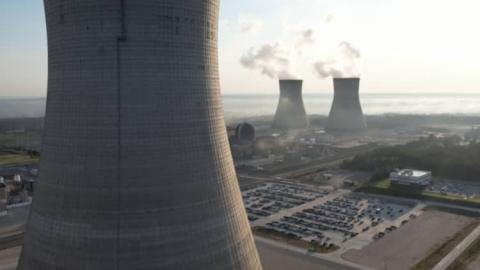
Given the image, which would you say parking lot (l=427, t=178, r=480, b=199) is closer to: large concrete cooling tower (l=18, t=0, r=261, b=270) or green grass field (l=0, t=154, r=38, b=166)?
large concrete cooling tower (l=18, t=0, r=261, b=270)

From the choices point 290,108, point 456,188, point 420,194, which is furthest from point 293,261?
point 290,108

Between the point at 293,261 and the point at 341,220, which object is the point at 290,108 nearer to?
the point at 341,220

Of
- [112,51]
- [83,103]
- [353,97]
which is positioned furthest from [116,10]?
[353,97]

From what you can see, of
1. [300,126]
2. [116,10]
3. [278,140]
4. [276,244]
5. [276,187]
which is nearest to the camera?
[116,10]

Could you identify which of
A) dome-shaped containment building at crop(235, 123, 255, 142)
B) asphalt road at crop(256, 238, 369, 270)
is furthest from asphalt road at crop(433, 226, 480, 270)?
dome-shaped containment building at crop(235, 123, 255, 142)

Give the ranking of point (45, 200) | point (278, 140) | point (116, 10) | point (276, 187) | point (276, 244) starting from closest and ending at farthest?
point (116, 10) < point (45, 200) < point (276, 244) < point (276, 187) < point (278, 140)

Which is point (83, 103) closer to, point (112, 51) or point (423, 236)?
point (112, 51)
